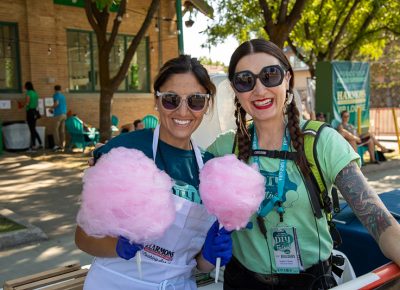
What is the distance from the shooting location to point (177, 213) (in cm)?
173

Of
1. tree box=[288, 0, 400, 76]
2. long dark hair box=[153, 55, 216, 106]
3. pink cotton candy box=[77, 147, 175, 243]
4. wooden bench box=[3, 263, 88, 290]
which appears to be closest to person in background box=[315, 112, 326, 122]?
tree box=[288, 0, 400, 76]

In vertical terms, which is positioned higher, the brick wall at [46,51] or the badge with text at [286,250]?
A: the brick wall at [46,51]

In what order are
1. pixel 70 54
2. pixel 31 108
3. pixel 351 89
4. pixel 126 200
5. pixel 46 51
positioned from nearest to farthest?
pixel 126 200, pixel 351 89, pixel 31 108, pixel 46 51, pixel 70 54

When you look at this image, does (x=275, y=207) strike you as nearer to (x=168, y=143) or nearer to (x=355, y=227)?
(x=168, y=143)

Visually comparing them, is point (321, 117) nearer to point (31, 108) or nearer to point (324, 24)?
point (324, 24)

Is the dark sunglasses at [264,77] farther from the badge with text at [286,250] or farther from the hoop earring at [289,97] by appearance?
the badge with text at [286,250]

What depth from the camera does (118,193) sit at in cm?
149

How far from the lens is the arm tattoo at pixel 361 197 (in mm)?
1661

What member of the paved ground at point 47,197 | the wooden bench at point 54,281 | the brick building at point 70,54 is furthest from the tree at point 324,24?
the wooden bench at point 54,281

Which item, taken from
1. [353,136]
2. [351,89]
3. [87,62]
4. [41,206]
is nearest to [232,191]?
[41,206]

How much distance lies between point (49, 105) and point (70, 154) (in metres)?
2.22

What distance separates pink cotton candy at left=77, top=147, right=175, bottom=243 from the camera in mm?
1478

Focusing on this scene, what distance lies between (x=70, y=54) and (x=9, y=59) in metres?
2.02

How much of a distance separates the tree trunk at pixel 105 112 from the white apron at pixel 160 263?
9.15 metres
